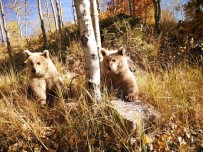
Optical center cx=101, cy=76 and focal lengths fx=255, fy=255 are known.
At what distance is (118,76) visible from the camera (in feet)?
13.1

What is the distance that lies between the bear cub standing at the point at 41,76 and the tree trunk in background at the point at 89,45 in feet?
2.71

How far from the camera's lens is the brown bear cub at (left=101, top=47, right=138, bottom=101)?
152 inches

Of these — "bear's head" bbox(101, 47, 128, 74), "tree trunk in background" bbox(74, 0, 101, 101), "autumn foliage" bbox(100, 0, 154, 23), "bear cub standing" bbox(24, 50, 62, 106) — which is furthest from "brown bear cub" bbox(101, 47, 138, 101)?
"autumn foliage" bbox(100, 0, 154, 23)

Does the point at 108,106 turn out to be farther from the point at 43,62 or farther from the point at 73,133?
the point at 43,62

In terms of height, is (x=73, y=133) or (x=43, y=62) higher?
(x=43, y=62)

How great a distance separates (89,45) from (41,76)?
1.16 metres

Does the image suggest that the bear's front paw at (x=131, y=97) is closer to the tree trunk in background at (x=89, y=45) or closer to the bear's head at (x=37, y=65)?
the tree trunk in background at (x=89, y=45)

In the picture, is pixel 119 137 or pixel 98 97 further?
pixel 98 97

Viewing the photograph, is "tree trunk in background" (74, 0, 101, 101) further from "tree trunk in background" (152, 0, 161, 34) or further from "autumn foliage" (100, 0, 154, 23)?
"autumn foliage" (100, 0, 154, 23)

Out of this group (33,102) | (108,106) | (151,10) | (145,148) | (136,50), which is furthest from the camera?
(151,10)

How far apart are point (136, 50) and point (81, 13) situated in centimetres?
446

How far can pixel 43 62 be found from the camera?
4.30 meters

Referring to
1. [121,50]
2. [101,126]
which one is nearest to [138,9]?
[121,50]

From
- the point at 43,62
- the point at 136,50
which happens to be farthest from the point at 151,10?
the point at 43,62
